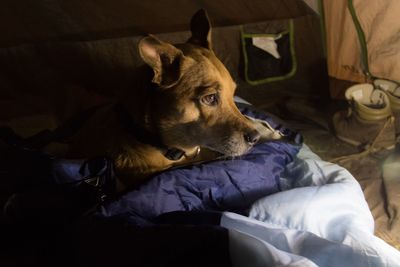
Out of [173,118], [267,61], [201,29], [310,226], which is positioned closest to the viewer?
[310,226]

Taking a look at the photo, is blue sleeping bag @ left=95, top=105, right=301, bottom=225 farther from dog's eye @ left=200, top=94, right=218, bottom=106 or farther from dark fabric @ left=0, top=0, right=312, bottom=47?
dark fabric @ left=0, top=0, right=312, bottom=47

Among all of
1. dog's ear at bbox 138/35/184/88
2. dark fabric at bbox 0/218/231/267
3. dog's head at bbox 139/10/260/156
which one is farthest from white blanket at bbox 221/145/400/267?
dog's ear at bbox 138/35/184/88

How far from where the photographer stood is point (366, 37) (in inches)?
76.0

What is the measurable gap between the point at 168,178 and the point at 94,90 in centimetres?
94

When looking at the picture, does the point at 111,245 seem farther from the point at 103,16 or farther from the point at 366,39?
the point at 366,39

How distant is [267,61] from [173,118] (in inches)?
40.2

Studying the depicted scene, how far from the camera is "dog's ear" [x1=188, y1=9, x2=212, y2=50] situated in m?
1.40

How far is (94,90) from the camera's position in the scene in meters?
2.05

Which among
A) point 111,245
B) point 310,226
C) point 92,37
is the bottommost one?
point 310,226

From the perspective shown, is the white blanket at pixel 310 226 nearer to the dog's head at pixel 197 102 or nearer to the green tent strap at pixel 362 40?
the dog's head at pixel 197 102

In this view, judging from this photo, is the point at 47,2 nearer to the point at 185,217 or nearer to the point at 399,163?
the point at 185,217

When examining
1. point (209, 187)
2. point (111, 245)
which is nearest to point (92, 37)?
point (209, 187)

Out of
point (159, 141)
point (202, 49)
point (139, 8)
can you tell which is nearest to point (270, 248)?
point (159, 141)

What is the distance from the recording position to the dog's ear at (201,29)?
1.40 metres
